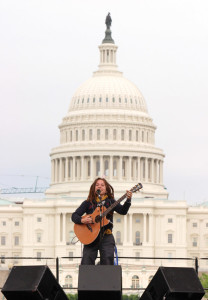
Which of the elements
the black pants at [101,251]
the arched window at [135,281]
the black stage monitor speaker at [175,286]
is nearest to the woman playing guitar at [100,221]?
the black pants at [101,251]

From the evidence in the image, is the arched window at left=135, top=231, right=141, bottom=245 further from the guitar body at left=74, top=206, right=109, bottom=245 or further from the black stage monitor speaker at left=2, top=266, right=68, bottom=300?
the black stage monitor speaker at left=2, top=266, right=68, bottom=300

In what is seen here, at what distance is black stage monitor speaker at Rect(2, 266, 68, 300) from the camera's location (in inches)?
1054

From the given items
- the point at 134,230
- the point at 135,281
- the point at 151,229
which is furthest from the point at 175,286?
the point at 134,230

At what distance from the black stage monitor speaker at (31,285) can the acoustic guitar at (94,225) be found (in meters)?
2.76

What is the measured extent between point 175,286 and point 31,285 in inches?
118

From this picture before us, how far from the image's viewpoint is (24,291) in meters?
26.7

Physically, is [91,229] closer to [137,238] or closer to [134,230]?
[137,238]

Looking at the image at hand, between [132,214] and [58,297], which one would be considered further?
[132,214]

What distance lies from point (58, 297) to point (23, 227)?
162 m

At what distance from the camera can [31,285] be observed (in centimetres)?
2694

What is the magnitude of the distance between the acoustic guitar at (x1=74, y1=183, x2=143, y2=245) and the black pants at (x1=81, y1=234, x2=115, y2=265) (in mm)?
176

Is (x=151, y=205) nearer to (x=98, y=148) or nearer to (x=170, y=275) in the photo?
(x=98, y=148)

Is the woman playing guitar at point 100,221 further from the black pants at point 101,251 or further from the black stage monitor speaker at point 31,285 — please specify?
the black stage monitor speaker at point 31,285

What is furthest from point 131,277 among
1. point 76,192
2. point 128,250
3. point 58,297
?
point 58,297
